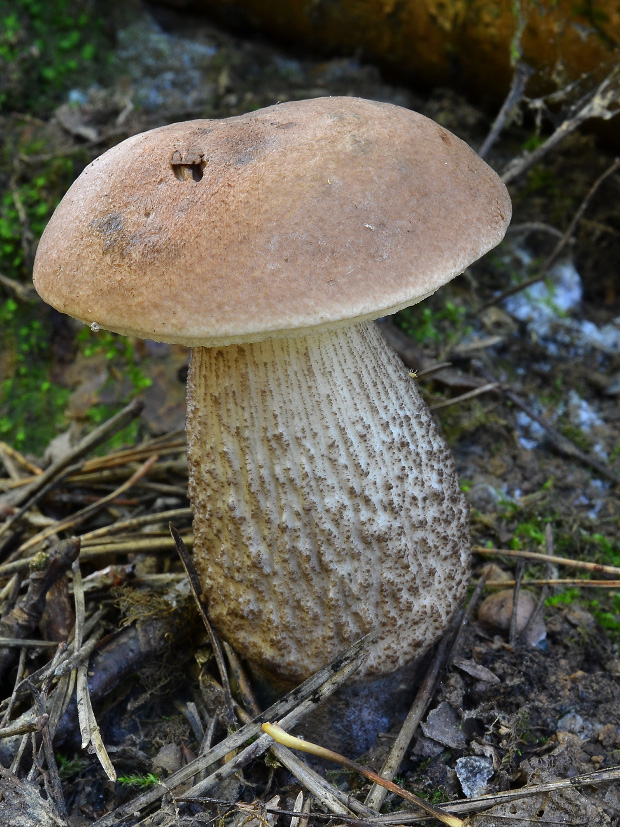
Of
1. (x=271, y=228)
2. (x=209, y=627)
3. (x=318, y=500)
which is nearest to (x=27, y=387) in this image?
(x=209, y=627)

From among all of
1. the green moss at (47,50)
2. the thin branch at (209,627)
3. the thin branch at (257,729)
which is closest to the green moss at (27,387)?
the green moss at (47,50)

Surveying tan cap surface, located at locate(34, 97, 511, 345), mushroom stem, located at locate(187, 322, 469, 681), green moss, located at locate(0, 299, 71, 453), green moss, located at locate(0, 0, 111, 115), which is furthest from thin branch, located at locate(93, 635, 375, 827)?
green moss, located at locate(0, 0, 111, 115)

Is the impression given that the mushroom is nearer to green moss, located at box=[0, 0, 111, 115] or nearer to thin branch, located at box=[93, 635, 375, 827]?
thin branch, located at box=[93, 635, 375, 827]

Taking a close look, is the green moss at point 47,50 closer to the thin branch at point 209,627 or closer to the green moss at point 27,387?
the green moss at point 27,387

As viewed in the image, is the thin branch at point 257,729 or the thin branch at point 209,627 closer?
the thin branch at point 257,729

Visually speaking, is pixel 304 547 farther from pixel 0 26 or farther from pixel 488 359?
pixel 0 26

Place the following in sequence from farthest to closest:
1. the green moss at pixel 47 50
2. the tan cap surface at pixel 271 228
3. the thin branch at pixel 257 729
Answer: the green moss at pixel 47 50, the thin branch at pixel 257 729, the tan cap surface at pixel 271 228

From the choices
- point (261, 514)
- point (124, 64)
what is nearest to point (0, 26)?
point (124, 64)
